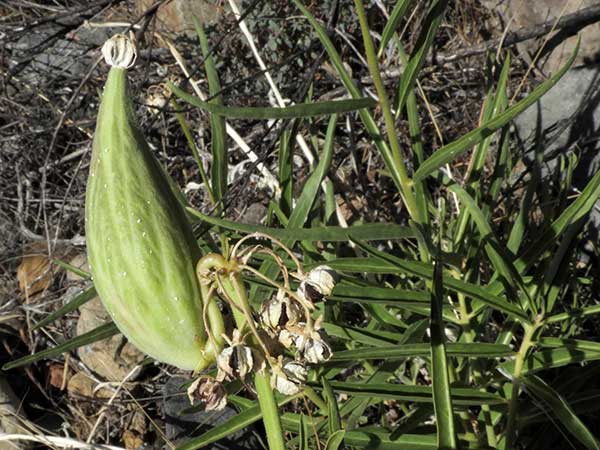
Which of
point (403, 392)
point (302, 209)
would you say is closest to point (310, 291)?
point (403, 392)

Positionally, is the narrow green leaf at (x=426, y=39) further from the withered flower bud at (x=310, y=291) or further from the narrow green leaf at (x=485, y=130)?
the withered flower bud at (x=310, y=291)

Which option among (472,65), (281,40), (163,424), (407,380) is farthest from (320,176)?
(281,40)

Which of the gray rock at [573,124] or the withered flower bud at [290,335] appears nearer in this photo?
the withered flower bud at [290,335]

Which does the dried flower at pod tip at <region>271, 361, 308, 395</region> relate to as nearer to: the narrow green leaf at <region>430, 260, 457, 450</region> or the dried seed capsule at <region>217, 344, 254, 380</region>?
the dried seed capsule at <region>217, 344, 254, 380</region>

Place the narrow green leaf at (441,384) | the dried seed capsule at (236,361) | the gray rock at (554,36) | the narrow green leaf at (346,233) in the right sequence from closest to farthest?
the dried seed capsule at (236,361) → the narrow green leaf at (441,384) → the narrow green leaf at (346,233) → the gray rock at (554,36)

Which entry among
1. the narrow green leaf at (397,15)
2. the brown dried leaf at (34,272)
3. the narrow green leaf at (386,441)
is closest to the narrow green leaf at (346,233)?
the narrow green leaf at (397,15)

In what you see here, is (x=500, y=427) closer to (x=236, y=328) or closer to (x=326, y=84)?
(x=236, y=328)

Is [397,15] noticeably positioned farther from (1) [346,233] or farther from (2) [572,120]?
(2) [572,120]
